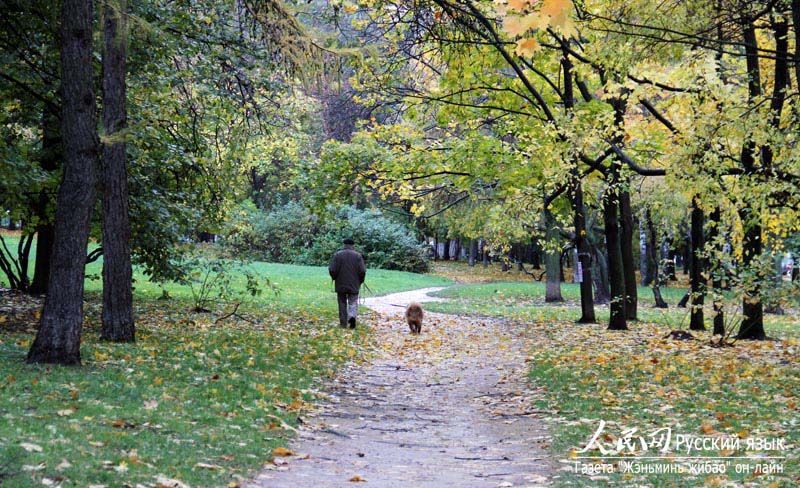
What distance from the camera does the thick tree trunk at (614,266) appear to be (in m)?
18.8

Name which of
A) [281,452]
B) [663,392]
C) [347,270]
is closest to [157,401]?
[281,452]

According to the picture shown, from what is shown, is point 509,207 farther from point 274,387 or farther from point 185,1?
point 274,387

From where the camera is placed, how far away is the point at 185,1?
15.1 meters

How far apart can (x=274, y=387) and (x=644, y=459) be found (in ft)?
15.5

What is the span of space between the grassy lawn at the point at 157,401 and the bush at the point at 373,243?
116 feet

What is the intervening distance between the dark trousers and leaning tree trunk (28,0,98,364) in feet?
29.9

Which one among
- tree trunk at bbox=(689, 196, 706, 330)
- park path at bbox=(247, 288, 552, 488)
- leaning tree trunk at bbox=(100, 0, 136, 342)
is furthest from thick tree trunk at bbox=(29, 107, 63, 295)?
tree trunk at bbox=(689, 196, 706, 330)

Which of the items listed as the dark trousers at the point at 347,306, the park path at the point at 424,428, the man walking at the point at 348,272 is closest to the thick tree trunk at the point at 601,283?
the dark trousers at the point at 347,306

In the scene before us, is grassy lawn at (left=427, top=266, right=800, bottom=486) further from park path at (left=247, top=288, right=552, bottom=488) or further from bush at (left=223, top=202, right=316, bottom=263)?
bush at (left=223, top=202, right=316, bottom=263)

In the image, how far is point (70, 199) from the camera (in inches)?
355

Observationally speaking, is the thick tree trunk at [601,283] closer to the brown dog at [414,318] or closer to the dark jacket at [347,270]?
the brown dog at [414,318]

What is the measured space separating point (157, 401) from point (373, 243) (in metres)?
44.6

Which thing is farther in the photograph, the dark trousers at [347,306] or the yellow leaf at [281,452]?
the dark trousers at [347,306]

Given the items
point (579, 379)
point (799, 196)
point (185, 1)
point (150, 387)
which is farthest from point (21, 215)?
point (799, 196)
